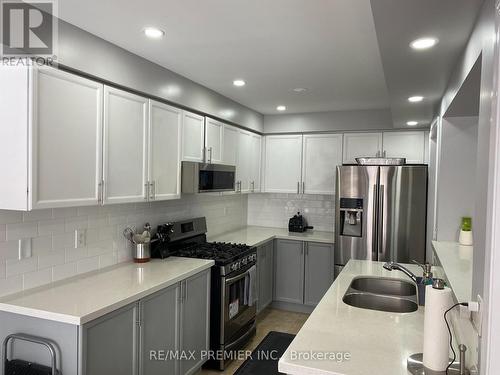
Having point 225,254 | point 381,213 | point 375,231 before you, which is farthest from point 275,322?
point 381,213

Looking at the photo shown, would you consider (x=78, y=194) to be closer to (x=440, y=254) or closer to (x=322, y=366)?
(x=322, y=366)

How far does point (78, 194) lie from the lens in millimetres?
2203

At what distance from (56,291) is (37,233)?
38 cm

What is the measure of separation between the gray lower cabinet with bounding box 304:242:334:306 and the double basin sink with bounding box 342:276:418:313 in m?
1.74

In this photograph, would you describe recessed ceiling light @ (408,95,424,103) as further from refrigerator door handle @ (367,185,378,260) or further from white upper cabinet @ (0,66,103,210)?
Answer: white upper cabinet @ (0,66,103,210)

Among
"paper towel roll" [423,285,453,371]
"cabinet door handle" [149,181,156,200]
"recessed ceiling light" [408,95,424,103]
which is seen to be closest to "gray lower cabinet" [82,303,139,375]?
"cabinet door handle" [149,181,156,200]

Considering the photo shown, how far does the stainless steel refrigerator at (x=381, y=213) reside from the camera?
3965 millimetres

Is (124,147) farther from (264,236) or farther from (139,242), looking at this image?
(264,236)

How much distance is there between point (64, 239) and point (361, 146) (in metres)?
3.56

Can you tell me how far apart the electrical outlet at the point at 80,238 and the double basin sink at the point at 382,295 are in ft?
5.93

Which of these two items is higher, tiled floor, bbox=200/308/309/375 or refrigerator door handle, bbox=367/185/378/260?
refrigerator door handle, bbox=367/185/378/260

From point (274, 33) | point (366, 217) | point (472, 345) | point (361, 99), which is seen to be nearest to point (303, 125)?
point (361, 99)

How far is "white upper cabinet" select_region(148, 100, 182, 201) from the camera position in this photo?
2.86 metres

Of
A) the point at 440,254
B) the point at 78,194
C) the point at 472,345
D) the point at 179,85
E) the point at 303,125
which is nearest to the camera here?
the point at 472,345
